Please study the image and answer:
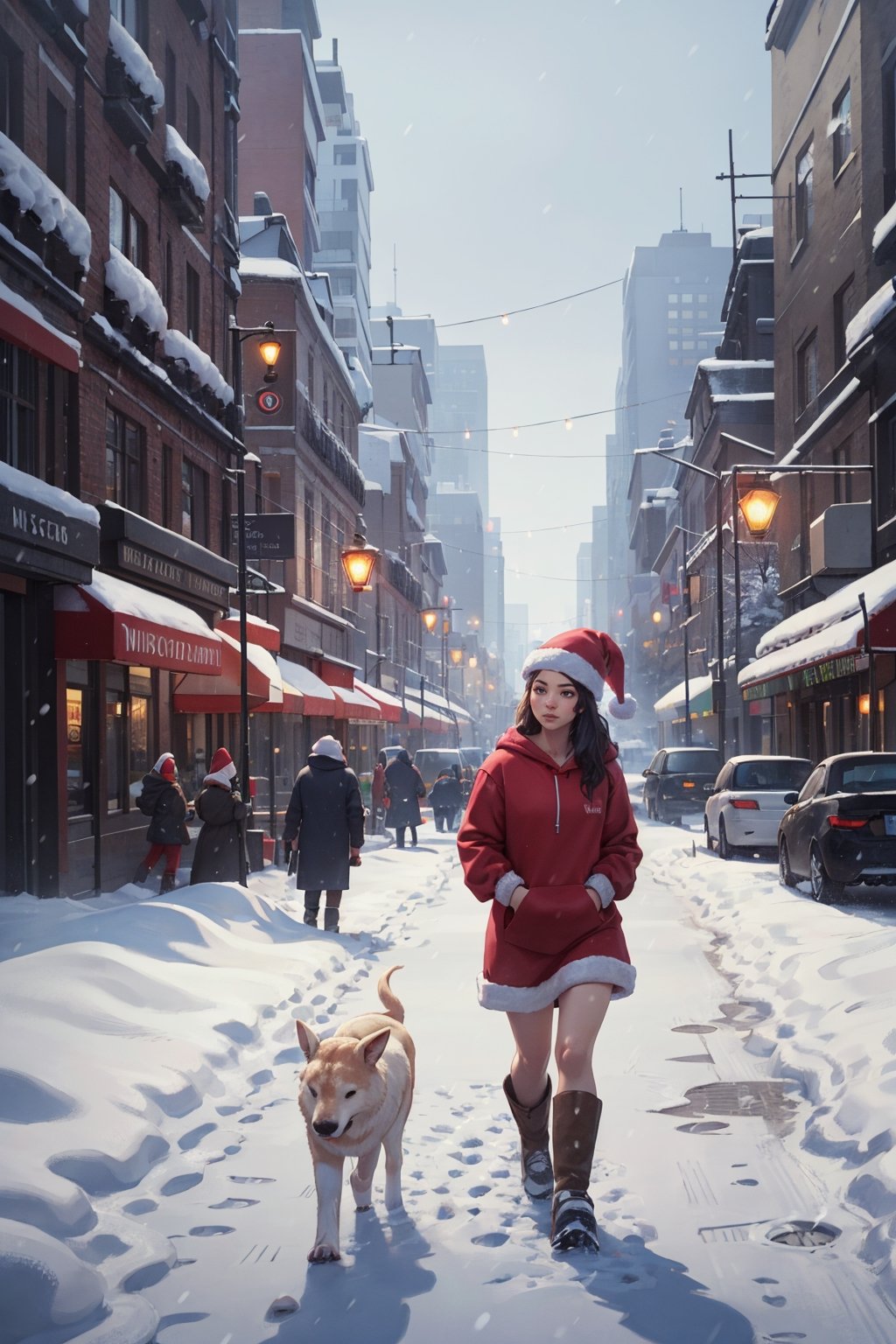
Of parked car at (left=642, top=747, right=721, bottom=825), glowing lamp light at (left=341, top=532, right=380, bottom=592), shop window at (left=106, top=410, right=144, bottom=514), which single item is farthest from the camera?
parked car at (left=642, top=747, right=721, bottom=825)

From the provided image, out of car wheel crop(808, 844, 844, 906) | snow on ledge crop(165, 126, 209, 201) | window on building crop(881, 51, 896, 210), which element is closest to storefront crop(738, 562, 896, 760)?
car wheel crop(808, 844, 844, 906)

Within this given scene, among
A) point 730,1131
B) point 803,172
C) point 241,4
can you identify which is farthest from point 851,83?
point 241,4

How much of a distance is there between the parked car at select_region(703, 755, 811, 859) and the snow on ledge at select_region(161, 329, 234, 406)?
10942 mm

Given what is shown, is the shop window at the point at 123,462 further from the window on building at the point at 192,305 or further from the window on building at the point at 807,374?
the window on building at the point at 807,374

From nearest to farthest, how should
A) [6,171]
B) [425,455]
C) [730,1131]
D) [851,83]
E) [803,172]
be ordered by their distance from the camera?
[730,1131] < [6,171] < [851,83] < [803,172] < [425,455]

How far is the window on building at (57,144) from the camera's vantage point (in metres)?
16.7

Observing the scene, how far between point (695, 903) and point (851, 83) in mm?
18263

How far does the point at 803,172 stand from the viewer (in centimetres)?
3147

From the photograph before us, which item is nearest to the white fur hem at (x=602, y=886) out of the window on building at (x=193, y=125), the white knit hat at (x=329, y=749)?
the white knit hat at (x=329, y=749)

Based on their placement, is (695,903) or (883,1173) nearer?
(883,1173)

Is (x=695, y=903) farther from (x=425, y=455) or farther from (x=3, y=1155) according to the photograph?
(x=425, y=455)

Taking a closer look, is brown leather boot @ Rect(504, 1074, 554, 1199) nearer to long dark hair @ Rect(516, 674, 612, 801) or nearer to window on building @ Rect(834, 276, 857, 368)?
long dark hair @ Rect(516, 674, 612, 801)

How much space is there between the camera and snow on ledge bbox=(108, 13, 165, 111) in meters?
18.6

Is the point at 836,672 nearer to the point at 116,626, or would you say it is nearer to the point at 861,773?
the point at 861,773
